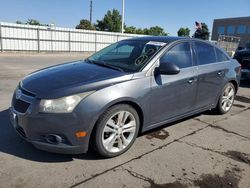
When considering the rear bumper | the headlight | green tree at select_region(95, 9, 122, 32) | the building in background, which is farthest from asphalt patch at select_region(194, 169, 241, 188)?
the building in background

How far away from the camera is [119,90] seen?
11.4 ft

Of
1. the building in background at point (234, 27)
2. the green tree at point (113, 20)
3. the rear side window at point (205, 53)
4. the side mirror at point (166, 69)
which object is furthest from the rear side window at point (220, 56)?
the building in background at point (234, 27)

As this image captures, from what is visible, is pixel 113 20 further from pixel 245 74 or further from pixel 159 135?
pixel 159 135

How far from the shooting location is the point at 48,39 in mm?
25797

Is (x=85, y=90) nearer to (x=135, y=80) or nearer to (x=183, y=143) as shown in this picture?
(x=135, y=80)

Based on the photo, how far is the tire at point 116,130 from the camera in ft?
11.2

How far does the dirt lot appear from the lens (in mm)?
3073

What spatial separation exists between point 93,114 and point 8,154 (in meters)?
1.30

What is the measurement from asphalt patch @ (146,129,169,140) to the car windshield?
117 centimetres

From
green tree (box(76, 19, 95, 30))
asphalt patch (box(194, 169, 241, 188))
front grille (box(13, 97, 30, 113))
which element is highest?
green tree (box(76, 19, 95, 30))

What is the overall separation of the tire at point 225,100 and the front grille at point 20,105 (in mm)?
3790

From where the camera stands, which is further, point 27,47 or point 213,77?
point 27,47

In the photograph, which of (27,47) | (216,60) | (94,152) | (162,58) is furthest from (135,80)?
(27,47)

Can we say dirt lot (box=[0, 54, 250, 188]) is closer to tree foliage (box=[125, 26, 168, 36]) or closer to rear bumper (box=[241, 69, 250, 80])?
rear bumper (box=[241, 69, 250, 80])
